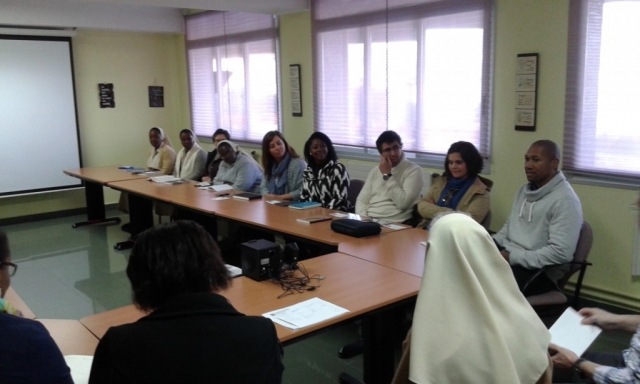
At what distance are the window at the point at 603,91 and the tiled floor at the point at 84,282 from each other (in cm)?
200

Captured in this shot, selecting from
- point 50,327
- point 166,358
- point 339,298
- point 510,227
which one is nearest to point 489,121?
point 510,227

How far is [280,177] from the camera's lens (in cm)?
514

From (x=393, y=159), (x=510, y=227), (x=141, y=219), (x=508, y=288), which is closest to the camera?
(x=508, y=288)

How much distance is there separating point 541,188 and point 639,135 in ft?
3.05

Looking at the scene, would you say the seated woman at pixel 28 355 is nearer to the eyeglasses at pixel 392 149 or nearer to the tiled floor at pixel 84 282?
the tiled floor at pixel 84 282

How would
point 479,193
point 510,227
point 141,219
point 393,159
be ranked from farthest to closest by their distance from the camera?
point 141,219 → point 393,159 → point 479,193 → point 510,227

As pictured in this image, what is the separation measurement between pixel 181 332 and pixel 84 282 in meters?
3.91

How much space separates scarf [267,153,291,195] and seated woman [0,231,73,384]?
375cm

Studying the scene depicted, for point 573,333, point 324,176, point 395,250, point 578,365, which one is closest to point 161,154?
point 324,176

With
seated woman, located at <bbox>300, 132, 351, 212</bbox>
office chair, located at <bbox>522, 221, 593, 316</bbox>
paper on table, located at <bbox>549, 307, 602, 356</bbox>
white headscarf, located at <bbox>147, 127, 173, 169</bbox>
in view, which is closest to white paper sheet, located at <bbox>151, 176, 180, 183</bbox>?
white headscarf, located at <bbox>147, 127, 173, 169</bbox>

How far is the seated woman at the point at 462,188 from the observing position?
12.1ft

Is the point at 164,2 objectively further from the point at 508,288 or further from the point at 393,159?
the point at 508,288

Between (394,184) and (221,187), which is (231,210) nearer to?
(221,187)

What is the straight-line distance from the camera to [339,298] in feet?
7.80
